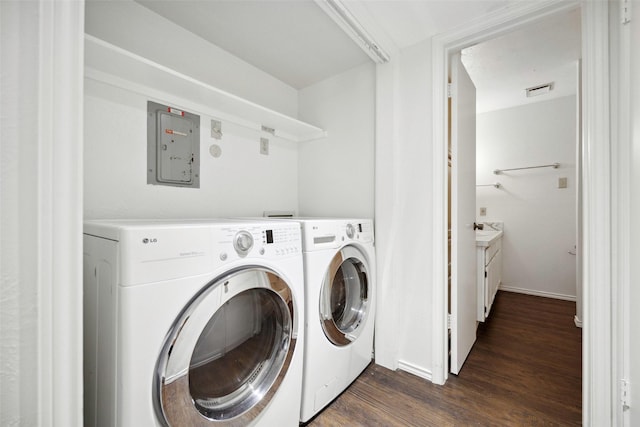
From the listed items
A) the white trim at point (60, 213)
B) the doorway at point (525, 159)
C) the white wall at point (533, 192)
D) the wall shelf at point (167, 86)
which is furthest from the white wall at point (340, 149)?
the white wall at point (533, 192)

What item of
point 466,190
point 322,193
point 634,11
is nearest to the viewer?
point 634,11

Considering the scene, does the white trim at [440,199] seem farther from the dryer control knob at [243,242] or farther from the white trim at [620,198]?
the dryer control knob at [243,242]

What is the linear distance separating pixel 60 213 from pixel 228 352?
714 millimetres

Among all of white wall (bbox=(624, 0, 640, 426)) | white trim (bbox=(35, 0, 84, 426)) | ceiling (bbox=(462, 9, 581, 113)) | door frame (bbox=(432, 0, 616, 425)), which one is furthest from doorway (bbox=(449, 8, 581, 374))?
white trim (bbox=(35, 0, 84, 426))

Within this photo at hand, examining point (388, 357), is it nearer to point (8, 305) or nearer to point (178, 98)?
point (8, 305)

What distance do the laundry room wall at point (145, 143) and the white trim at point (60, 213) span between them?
84 centimetres

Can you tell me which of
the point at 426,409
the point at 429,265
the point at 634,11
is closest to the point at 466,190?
the point at 429,265

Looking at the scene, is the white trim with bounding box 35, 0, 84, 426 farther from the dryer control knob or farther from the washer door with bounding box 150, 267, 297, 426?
the dryer control knob

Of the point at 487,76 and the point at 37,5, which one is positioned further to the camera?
the point at 487,76

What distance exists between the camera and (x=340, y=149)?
1994mm

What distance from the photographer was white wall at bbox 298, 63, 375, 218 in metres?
1.86

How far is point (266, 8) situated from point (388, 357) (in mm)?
2190

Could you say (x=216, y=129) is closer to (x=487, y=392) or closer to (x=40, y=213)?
(x=40, y=213)

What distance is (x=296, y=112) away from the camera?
2299 millimetres
